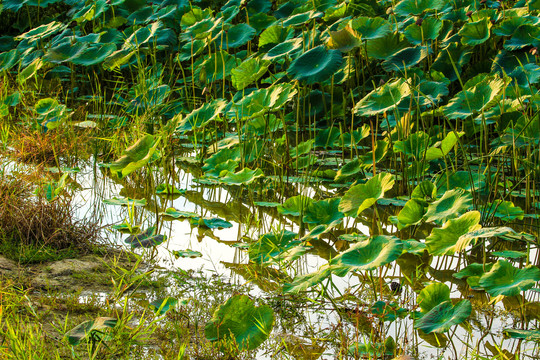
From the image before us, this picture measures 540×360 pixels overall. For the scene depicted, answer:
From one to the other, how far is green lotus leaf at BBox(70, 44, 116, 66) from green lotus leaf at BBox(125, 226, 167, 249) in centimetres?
215

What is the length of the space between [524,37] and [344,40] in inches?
45.9

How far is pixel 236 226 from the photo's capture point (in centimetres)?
237

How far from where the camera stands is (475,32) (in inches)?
129

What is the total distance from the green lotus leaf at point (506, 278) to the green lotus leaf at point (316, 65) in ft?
4.84

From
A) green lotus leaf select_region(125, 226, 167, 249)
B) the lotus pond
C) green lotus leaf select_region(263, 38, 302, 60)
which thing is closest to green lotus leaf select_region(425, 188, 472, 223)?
the lotus pond

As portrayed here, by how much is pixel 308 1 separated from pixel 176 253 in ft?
8.07

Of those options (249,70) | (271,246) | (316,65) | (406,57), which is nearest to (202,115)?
(249,70)

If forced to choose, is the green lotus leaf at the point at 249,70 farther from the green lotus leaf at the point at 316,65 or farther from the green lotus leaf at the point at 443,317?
the green lotus leaf at the point at 443,317

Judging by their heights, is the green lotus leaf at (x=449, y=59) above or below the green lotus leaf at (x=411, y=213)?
above

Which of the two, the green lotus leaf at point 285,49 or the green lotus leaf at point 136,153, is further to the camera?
the green lotus leaf at point 285,49

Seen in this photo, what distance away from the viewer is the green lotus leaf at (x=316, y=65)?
276 cm

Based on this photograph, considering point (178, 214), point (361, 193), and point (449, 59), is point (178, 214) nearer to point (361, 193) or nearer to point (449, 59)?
point (361, 193)

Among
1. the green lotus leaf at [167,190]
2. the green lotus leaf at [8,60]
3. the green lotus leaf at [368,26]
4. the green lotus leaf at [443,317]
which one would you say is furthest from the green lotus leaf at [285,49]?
the green lotus leaf at [8,60]

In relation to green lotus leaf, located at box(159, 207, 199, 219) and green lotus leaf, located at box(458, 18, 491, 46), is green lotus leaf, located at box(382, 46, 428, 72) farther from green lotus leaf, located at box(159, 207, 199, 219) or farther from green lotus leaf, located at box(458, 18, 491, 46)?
green lotus leaf, located at box(159, 207, 199, 219)
